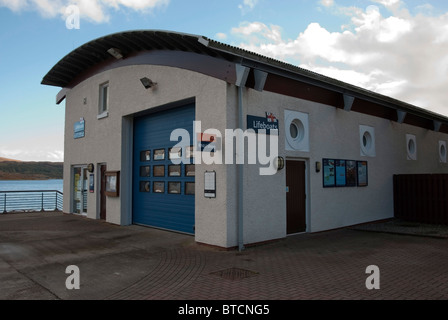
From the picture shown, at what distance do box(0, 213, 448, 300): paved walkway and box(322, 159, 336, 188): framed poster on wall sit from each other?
1.48 metres

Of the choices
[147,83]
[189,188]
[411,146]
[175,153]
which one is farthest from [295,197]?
[411,146]

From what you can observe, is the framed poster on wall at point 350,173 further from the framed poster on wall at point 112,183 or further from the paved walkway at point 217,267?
the framed poster on wall at point 112,183

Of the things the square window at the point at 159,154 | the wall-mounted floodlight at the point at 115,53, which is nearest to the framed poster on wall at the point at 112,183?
the square window at the point at 159,154

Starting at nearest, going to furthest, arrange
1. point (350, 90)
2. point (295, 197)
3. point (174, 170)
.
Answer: point (295, 197) → point (174, 170) → point (350, 90)

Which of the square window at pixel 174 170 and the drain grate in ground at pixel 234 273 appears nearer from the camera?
the drain grate in ground at pixel 234 273

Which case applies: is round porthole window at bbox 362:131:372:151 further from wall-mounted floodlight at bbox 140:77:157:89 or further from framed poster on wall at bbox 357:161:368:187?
wall-mounted floodlight at bbox 140:77:157:89

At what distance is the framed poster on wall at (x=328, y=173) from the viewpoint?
10.3 m

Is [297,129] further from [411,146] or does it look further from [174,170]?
[411,146]

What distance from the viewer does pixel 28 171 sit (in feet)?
264

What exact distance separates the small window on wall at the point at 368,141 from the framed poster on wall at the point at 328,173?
214cm

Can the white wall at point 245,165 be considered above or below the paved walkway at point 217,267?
above

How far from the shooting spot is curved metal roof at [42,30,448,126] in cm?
793

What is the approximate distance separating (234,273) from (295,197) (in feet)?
13.3

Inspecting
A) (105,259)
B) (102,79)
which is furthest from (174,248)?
(102,79)
